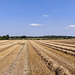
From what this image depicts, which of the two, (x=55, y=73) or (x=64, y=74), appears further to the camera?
(x=55, y=73)

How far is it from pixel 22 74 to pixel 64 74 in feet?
10.3

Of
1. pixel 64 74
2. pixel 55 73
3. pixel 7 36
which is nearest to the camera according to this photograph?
pixel 64 74

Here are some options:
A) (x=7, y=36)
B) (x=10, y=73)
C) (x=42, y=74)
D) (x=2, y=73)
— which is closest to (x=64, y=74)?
(x=42, y=74)

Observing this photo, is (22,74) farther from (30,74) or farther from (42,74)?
(42,74)

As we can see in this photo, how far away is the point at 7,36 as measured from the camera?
522 feet

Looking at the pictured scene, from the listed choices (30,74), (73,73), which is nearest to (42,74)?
(30,74)

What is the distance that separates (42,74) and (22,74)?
152 centimetres

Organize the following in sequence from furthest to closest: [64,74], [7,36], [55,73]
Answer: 1. [7,36]
2. [55,73]
3. [64,74]

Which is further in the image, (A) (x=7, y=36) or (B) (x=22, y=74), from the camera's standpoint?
(A) (x=7, y=36)

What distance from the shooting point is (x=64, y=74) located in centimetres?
853

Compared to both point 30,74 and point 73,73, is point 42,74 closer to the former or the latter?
point 30,74

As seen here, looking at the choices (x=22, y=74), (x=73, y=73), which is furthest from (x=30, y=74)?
(x=73, y=73)

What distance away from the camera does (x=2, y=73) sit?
Answer: 944cm

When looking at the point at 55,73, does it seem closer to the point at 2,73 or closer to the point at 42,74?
the point at 42,74
